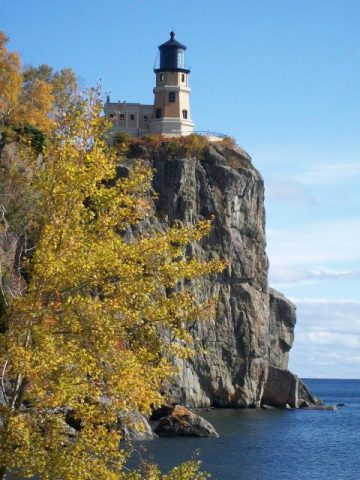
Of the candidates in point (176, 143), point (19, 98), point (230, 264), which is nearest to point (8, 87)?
point (19, 98)

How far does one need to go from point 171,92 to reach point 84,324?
84.9 meters

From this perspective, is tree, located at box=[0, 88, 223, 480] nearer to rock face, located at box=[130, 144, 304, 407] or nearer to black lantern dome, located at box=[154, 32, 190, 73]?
rock face, located at box=[130, 144, 304, 407]

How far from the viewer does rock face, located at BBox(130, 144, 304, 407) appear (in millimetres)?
83812

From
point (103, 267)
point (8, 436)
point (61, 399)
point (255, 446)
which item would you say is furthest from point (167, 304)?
point (255, 446)

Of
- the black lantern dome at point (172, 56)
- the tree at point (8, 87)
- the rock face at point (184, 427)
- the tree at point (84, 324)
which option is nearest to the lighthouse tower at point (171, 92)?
the black lantern dome at point (172, 56)

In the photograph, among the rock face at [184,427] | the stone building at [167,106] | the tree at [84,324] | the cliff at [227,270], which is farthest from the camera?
the stone building at [167,106]

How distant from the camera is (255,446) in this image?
6122 cm

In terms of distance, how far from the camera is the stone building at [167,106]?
3784 inches

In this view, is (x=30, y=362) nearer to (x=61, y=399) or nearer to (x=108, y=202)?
(x=61, y=399)

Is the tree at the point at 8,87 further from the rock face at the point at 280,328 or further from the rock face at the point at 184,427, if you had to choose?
the rock face at the point at 280,328

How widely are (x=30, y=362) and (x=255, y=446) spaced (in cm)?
4937

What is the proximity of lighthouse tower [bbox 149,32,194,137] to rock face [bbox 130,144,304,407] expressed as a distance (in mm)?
7494

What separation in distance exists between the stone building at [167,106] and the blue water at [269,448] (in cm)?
3057

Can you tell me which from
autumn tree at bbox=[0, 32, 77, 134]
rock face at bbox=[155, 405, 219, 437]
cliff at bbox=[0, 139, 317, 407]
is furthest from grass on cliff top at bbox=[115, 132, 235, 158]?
rock face at bbox=[155, 405, 219, 437]
